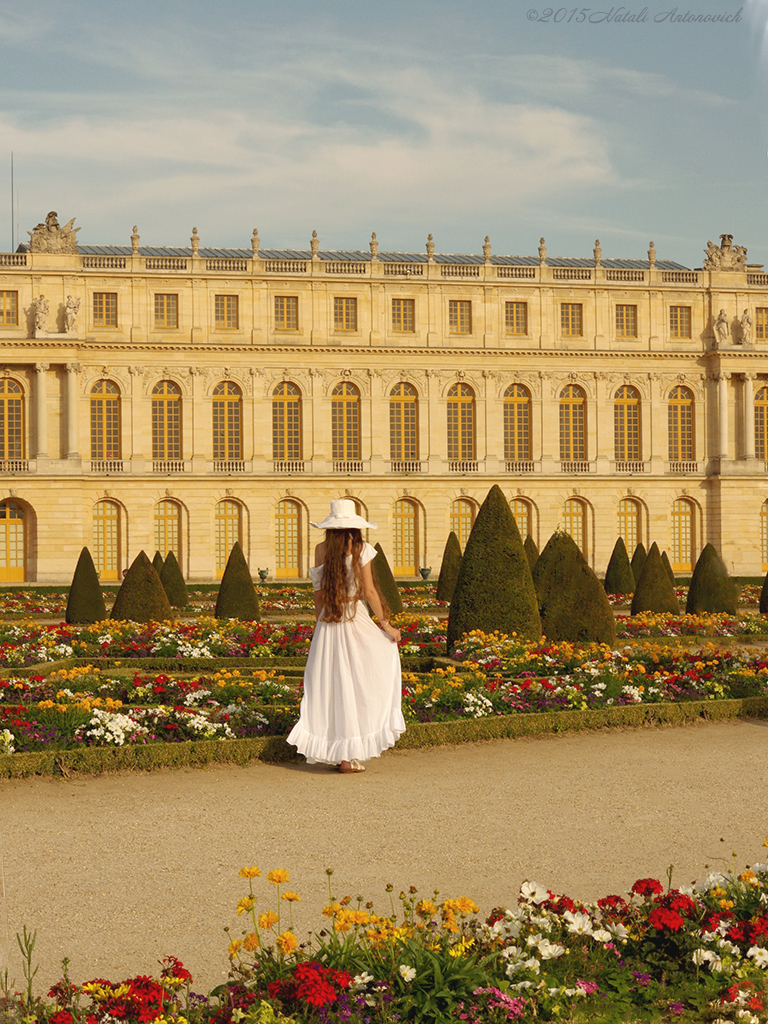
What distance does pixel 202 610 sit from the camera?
2423cm

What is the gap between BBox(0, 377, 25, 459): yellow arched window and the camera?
3909cm

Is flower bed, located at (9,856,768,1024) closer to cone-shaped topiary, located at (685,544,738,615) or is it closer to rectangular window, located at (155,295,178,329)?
cone-shaped topiary, located at (685,544,738,615)

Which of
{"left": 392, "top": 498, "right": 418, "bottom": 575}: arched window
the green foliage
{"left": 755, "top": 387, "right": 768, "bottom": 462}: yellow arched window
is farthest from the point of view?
{"left": 755, "top": 387, "right": 768, "bottom": 462}: yellow arched window

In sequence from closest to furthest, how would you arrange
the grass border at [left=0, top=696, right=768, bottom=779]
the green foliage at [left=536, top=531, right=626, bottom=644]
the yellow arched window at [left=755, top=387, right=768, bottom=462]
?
the grass border at [left=0, top=696, right=768, bottom=779] → the green foliage at [left=536, top=531, right=626, bottom=644] → the yellow arched window at [left=755, top=387, right=768, bottom=462]

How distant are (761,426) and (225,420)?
2103 cm

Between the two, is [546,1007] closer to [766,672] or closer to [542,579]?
[766,672]

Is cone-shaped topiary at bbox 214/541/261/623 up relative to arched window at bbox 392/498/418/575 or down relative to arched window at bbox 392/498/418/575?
down

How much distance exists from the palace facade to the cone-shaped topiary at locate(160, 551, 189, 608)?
1385 centimetres

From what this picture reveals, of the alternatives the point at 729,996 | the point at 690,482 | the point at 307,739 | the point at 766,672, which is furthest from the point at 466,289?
the point at 729,996

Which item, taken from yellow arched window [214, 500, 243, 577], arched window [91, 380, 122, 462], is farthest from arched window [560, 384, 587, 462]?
arched window [91, 380, 122, 462]

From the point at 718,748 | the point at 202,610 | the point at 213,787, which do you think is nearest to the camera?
the point at 213,787

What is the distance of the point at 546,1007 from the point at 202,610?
20.6 meters

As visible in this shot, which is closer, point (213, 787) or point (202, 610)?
point (213, 787)

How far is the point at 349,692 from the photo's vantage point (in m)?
8.22
